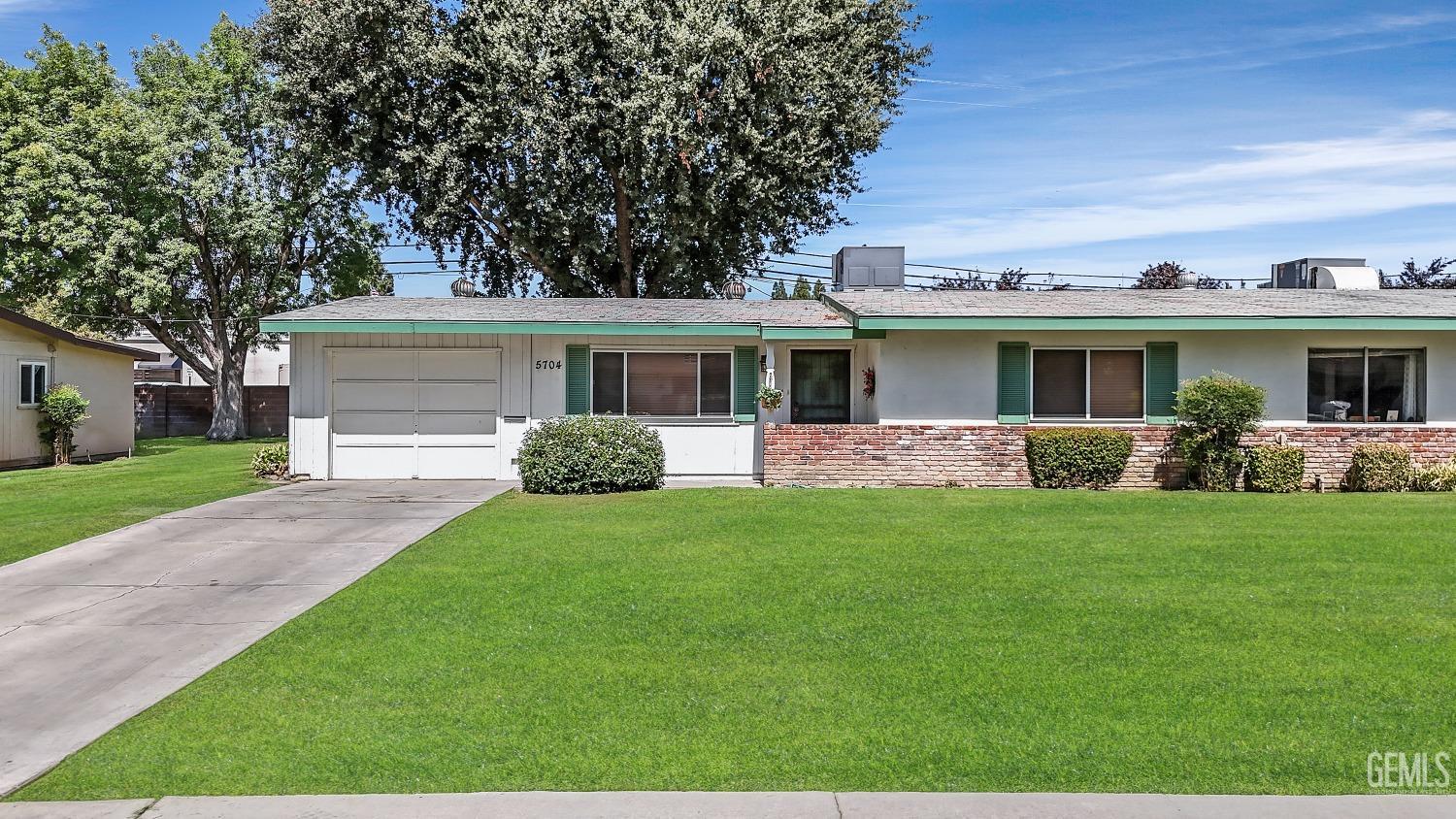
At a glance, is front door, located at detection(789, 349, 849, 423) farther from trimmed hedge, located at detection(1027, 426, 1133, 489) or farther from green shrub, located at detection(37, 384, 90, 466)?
green shrub, located at detection(37, 384, 90, 466)

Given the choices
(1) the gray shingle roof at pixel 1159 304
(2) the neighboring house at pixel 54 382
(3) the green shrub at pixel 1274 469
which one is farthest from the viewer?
(2) the neighboring house at pixel 54 382

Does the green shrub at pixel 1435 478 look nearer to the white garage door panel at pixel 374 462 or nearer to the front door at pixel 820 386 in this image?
the front door at pixel 820 386

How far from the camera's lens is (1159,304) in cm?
1709

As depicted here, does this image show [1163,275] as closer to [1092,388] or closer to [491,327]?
[1092,388]

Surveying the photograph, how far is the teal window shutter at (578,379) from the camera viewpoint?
54.5 feet

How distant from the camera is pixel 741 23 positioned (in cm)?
2323

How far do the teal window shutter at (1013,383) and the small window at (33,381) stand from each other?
18505mm

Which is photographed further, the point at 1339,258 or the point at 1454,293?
the point at 1339,258

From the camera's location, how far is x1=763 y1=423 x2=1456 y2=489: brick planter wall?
50.9 ft

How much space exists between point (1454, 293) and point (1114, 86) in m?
8.55

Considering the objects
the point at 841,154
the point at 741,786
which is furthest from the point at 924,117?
the point at 741,786

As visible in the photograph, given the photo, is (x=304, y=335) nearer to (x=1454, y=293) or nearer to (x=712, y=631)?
(x=712, y=631)

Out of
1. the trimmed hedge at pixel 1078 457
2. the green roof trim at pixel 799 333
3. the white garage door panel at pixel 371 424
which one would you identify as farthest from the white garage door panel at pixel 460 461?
the trimmed hedge at pixel 1078 457

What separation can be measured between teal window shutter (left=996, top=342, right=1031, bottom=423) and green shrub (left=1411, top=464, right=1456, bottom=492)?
224 inches
